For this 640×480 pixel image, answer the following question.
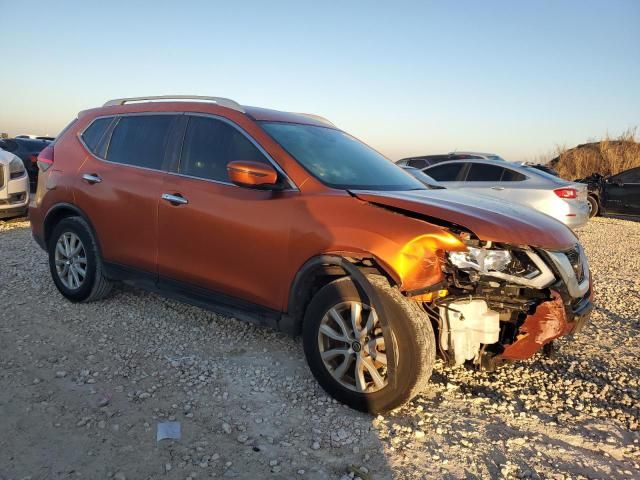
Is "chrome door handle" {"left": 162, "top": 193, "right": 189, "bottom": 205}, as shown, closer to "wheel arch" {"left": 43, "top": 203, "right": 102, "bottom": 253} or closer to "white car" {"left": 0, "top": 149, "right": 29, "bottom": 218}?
"wheel arch" {"left": 43, "top": 203, "right": 102, "bottom": 253}

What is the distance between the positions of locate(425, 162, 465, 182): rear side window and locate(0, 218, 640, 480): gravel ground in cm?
623

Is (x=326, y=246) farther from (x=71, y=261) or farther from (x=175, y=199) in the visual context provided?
(x=71, y=261)

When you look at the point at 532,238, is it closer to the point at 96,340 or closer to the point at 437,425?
the point at 437,425

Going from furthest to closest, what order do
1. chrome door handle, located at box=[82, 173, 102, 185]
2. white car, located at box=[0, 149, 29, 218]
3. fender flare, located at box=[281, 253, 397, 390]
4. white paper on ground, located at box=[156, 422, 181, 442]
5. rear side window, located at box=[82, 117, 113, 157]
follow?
white car, located at box=[0, 149, 29, 218], rear side window, located at box=[82, 117, 113, 157], chrome door handle, located at box=[82, 173, 102, 185], fender flare, located at box=[281, 253, 397, 390], white paper on ground, located at box=[156, 422, 181, 442]

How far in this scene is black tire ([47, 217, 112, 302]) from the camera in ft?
15.0

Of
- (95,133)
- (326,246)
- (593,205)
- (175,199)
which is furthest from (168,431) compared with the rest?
(593,205)

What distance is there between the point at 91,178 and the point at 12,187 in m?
5.49

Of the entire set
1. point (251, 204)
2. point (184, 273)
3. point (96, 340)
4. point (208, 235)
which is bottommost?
point (96, 340)

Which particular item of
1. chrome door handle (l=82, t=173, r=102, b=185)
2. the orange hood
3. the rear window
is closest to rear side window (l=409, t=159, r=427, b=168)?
the rear window

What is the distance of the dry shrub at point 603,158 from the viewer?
2380cm

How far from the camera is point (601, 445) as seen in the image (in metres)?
2.82

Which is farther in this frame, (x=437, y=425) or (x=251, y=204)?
(x=251, y=204)

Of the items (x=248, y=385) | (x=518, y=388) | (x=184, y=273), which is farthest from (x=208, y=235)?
(x=518, y=388)

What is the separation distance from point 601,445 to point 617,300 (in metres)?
3.55
